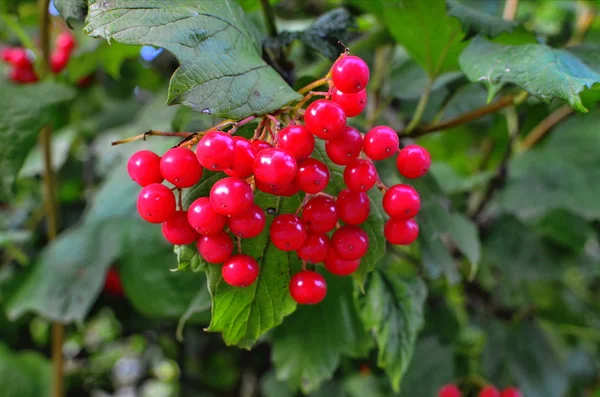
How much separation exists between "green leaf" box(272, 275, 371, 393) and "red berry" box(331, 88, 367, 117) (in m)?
0.34

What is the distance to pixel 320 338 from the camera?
0.74m

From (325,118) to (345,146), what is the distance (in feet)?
0.15

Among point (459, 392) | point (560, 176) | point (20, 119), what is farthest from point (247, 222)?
point (560, 176)

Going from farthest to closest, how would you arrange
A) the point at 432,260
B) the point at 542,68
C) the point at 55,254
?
the point at 55,254
the point at 432,260
the point at 542,68

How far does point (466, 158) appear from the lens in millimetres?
1359

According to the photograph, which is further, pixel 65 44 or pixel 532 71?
pixel 65 44

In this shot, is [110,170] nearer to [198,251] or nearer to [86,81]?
[86,81]

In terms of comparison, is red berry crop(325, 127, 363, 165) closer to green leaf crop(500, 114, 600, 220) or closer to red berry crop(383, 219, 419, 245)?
red berry crop(383, 219, 419, 245)

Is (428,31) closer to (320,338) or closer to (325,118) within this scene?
(325,118)

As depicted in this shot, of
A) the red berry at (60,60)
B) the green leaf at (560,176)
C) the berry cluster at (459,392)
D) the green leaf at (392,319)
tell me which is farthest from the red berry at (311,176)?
the red berry at (60,60)

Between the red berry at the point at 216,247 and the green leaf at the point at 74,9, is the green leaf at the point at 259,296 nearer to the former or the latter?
the red berry at the point at 216,247

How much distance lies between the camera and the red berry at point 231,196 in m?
0.38

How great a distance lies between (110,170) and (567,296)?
143 cm

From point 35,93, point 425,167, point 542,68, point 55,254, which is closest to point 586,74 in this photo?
point 542,68
